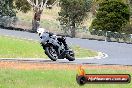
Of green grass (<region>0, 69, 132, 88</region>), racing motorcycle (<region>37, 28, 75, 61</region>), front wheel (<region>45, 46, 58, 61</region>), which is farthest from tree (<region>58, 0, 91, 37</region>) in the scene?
green grass (<region>0, 69, 132, 88</region>)

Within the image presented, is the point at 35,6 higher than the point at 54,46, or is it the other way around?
A: the point at 35,6

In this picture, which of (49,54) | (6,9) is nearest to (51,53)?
(49,54)

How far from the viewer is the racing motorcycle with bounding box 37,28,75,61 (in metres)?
20.8

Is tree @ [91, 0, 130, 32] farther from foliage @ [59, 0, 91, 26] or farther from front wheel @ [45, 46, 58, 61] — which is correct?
front wheel @ [45, 46, 58, 61]

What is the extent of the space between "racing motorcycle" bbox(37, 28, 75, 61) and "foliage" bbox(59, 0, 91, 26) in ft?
120

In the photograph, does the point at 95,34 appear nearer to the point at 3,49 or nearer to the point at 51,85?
the point at 3,49

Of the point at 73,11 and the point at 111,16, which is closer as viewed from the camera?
the point at 111,16

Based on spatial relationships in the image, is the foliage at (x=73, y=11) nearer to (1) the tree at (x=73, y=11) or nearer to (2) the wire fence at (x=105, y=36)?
(1) the tree at (x=73, y=11)

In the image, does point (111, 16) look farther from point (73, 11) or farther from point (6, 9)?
point (6, 9)

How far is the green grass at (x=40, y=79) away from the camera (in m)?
14.4

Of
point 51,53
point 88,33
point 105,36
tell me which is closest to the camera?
point 51,53

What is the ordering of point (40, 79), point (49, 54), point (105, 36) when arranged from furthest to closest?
point (105, 36)
point (49, 54)
point (40, 79)

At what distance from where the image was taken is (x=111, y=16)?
5644 cm

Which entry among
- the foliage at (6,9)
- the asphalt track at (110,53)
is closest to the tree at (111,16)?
the foliage at (6,9)
